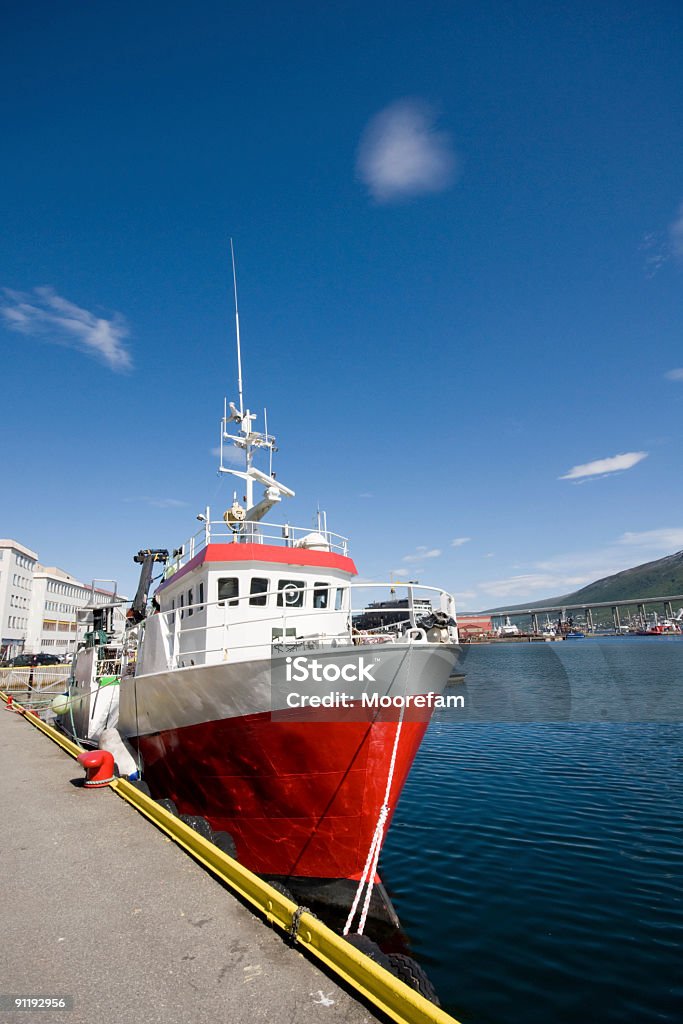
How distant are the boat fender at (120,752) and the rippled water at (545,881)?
18.1ft

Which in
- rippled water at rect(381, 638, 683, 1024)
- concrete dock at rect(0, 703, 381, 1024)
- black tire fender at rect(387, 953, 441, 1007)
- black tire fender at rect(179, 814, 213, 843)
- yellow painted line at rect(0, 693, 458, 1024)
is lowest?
rippled water at rect(381, 638, 683, 1024)

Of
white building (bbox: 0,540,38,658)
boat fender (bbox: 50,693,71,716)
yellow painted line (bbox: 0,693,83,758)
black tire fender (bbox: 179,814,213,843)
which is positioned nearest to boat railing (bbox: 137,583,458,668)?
black tire fender (bbox: 179,814,213,843)

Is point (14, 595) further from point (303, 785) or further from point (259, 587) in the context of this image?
point (303, 785)

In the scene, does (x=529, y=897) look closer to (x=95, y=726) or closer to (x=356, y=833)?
(x=356, y=833)

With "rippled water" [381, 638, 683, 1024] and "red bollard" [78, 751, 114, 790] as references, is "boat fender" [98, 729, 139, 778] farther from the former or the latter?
"rippled water" [381, 638, 683, 1024]

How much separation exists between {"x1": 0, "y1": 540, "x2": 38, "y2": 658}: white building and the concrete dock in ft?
216

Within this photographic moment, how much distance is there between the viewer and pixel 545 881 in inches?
334

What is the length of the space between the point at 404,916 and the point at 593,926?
2.54 meters

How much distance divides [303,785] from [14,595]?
7211cm

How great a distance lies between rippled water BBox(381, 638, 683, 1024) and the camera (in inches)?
230

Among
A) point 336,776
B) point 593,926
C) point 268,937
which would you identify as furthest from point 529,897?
point 268,937

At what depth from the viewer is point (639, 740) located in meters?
19.3

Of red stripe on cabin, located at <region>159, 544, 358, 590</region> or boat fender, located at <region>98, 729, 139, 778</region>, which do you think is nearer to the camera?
red stripe on cabin, located at <region>159, 544, 358, 590</region>

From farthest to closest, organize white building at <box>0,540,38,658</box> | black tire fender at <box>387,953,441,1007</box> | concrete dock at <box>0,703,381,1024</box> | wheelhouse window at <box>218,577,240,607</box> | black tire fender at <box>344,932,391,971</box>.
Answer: white building at <box>0,540,38,658</box> < wheelhouse window at <box>218,577,240,607</box> < black tire fender at <box>344,932,391,971</box> < black tire fender at <box>387,953,441,1007</box> < concrete dock at <box>0,703,381,1024</box>
